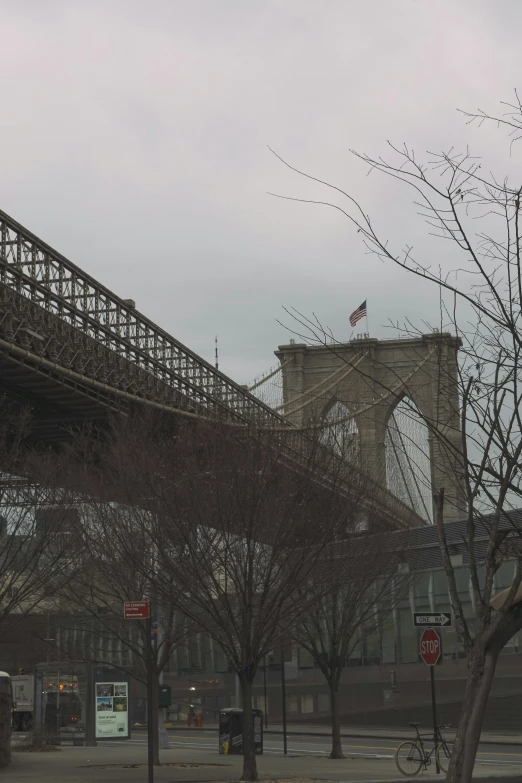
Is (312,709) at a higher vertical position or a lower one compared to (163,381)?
lower

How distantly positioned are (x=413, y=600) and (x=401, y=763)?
24.4 metres

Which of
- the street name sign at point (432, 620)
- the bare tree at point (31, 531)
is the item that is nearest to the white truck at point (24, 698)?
the bare tree at point (31, 531)

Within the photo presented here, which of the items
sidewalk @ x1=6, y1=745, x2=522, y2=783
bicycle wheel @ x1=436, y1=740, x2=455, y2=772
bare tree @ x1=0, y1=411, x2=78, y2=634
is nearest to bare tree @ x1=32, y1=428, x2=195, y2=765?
bare tree @ x1=0, y1=411, x2=78, y2=634

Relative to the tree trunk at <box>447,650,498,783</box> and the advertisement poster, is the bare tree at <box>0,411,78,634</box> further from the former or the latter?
the tree trunk at <box>447,650,498,783</box>

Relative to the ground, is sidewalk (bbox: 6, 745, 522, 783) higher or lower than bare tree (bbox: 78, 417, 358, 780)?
lower

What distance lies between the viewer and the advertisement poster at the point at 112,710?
101 feet

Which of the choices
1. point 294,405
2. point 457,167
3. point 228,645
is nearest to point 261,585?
point 228,645

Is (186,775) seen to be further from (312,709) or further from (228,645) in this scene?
A: (312,709)

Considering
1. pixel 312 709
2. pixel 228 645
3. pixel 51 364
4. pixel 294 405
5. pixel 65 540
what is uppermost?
pixel 294 405

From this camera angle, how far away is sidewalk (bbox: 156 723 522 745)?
34.2 metres

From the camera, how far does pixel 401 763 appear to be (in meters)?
21.0

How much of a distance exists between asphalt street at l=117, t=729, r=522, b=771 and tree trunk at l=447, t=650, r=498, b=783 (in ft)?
43.6

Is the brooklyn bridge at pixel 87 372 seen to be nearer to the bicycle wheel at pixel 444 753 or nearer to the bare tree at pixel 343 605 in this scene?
the bare tree at pixel 343 605

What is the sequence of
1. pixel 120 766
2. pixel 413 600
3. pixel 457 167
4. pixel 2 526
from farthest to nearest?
pixel 413 600 < pixel 2 526 < pixel 120 766 < pixel 457 167
